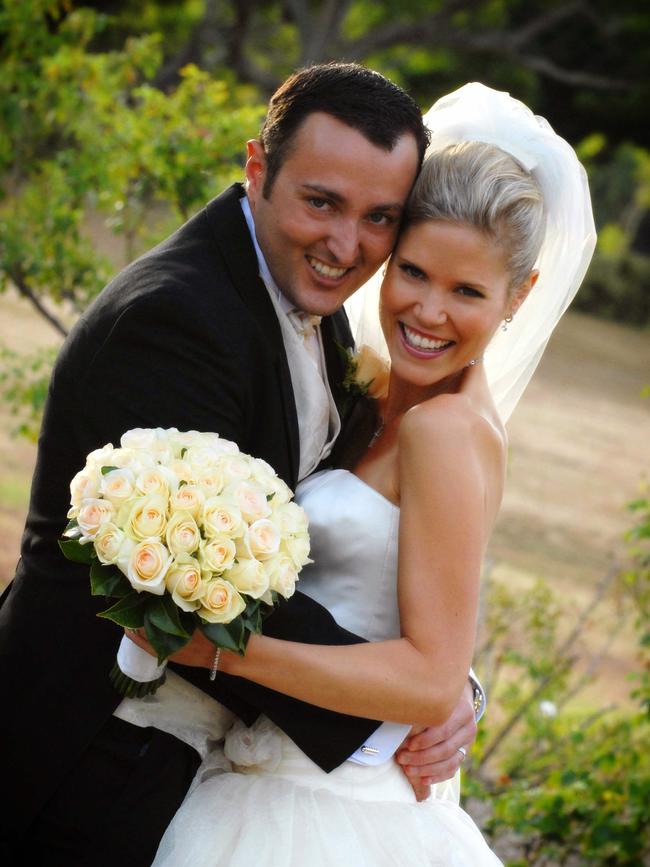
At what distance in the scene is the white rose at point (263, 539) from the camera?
Answer: 219 centimetres

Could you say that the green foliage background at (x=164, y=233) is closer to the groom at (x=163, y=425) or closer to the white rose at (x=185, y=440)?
the groom at (x=163, y=425)

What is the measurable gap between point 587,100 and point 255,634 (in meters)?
31.7

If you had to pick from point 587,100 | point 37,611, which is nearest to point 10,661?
point 37,611

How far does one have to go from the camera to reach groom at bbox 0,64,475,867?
2.53m

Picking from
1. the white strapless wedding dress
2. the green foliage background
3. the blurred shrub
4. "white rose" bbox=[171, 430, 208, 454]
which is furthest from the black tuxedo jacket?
the green foliage background

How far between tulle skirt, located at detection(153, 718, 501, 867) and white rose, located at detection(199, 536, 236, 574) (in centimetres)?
79

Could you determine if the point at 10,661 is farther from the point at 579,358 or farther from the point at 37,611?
the point at 579,358

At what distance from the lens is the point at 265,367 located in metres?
2.69

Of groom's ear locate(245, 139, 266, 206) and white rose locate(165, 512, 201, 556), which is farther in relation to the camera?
groom's ear locate(245, 139, 266, 206)

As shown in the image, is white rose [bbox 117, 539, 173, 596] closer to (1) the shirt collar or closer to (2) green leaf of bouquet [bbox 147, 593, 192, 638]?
(2) green leaf of bouquet [bbox 147, 593, 192, 638]

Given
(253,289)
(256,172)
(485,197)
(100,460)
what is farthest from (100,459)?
(485,197)

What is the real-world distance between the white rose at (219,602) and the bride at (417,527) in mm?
230

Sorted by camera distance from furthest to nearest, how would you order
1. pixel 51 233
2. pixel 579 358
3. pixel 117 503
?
1. pixel 579 358
2. pixel 51 233
3. pixel 117 503

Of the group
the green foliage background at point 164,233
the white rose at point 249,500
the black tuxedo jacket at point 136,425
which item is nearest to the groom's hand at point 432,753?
the black tuxedo jacket at point 136,425
